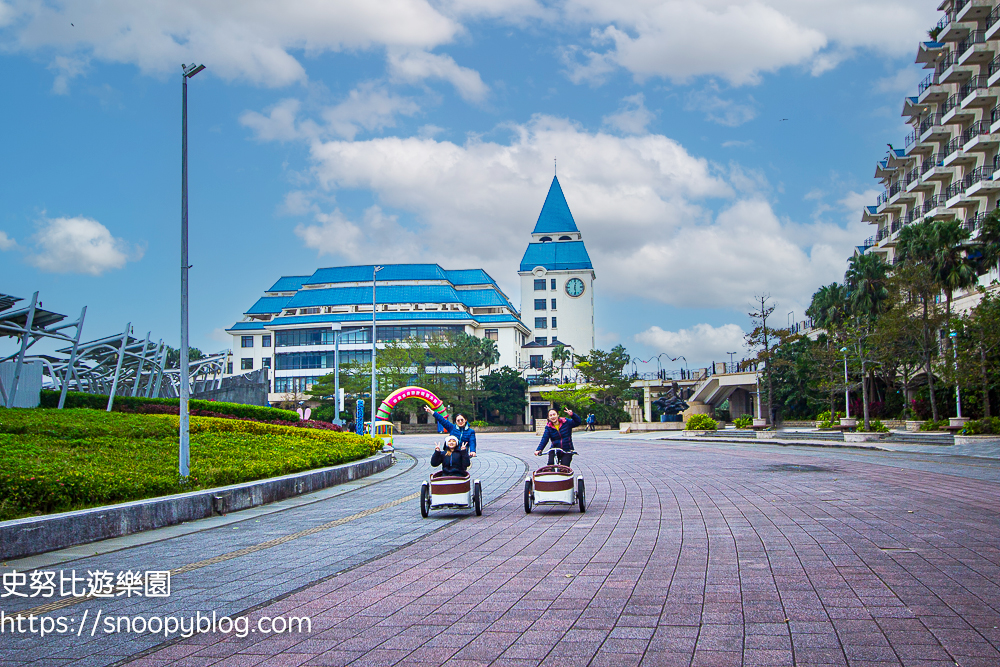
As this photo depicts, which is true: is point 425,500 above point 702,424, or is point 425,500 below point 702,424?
above

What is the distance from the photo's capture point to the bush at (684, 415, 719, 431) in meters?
47.7

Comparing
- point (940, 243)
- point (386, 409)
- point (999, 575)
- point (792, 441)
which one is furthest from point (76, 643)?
point (940, 243)

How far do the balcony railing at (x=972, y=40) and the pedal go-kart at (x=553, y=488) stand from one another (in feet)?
164

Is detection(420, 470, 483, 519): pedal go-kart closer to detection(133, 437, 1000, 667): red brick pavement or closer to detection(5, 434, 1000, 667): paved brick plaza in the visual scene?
detection(5, 434, 1000, 667): paved brick plaza

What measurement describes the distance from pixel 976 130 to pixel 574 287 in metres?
59.0

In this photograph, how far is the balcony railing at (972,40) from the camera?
4888 cm

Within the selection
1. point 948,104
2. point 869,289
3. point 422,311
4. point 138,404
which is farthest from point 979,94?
point 422,311

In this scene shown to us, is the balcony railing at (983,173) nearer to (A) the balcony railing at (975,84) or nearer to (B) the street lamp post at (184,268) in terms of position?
(A) the balcony railing at (975,84)

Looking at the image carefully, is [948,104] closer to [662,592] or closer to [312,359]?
[662,592]

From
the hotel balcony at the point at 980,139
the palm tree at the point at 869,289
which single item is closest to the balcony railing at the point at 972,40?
the hotel balcony at the point at 980,139

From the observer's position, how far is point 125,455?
50.8ft

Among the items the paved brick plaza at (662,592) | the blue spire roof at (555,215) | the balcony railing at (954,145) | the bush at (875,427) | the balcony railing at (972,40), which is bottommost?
the paved brick plaza at (662,592)

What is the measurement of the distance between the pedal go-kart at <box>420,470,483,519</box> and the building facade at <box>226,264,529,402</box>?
73.0 metres

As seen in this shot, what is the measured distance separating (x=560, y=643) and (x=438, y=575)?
99.8 inches
